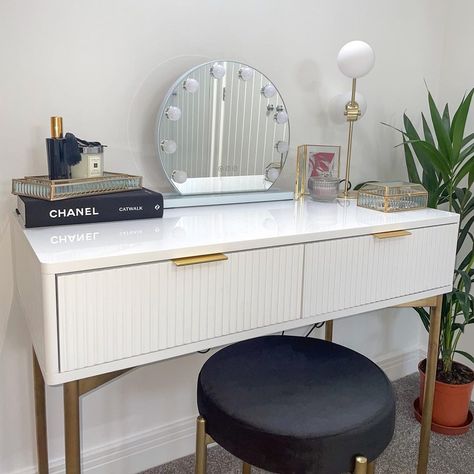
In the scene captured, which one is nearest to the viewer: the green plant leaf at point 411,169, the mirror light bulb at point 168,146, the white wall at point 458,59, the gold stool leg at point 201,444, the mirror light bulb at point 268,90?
the gold stool leg at point 201,444

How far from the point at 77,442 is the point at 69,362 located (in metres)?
0.17

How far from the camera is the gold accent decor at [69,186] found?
1047 millimetres

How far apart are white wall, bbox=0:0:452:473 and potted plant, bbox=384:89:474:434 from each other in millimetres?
201

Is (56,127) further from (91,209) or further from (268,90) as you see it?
(268,90)

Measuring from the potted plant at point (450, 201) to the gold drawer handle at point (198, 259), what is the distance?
79cm

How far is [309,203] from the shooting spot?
4.72 ft

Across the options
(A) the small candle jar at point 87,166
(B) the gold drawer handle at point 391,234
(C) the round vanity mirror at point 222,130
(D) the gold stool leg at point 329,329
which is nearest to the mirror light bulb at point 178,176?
(C) the round vanity mirror at point 222,130

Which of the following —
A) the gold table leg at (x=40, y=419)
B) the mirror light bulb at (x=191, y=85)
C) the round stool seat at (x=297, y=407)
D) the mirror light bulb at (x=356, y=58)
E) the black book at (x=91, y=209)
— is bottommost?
the gold table leg at (x=40, y=419)

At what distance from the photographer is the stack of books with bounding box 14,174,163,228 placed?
1027 millimetres

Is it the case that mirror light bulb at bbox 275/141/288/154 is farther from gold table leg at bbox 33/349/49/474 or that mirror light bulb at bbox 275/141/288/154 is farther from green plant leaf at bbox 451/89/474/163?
gold table leg at bbox 33/349/49/474

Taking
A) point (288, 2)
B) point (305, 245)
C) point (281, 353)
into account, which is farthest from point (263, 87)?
point (281, 353)

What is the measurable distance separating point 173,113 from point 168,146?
0.08 metres

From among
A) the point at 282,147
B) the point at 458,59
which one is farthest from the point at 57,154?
the point at 458,59

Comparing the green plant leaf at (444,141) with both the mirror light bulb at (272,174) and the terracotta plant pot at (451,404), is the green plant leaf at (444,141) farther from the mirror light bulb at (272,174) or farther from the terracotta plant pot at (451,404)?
the terracotta plant pot at (451,404)
